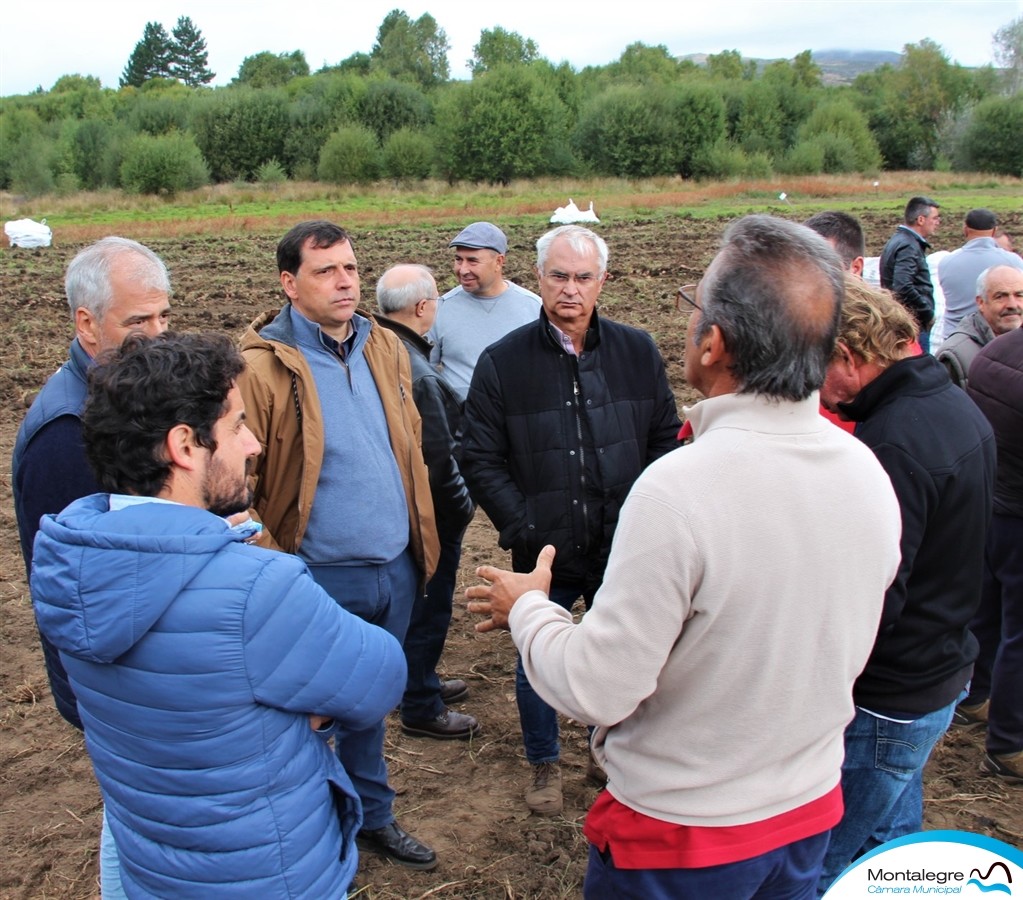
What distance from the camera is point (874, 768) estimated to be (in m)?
2.47

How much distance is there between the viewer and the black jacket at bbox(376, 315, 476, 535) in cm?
371

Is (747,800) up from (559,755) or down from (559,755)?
up

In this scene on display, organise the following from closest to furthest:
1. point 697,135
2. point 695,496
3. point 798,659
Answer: point 695,496 < point 798,659 < point 697,135

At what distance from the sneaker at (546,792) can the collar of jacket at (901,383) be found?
1.86 m

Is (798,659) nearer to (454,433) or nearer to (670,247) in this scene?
(454,433)

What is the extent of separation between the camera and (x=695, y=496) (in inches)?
65.8

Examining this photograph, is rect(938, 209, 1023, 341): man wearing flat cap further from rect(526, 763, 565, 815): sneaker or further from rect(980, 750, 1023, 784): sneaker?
rect(526, 763, 565, 815): sneaker

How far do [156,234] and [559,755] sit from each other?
22.5 m

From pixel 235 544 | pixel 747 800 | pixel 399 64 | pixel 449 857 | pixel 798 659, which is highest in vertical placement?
pixel 399 64

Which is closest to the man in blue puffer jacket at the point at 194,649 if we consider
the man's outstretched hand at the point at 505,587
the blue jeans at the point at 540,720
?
the man's outstretched hand at the point at 505,587

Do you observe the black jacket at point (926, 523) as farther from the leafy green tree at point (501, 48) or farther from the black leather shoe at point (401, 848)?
the leafy green tree at point (501, 48)

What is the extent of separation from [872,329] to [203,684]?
181 centimetres

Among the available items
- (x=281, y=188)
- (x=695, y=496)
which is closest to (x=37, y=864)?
(x=695, y=496)

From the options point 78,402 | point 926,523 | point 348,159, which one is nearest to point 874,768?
point 926,523
